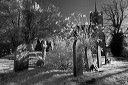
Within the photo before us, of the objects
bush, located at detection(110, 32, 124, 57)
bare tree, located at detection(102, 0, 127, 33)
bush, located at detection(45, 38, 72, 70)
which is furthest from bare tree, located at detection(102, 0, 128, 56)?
bush, located at detection(45, 38, 72, 70)

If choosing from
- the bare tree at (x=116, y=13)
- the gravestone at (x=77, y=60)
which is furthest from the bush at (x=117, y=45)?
the gravestone at (x=77, y=60)

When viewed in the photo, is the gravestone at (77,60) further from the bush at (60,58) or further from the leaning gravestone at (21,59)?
the leaning gravestone at (21,59)

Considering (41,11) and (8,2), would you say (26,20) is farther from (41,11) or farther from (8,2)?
(8,2)

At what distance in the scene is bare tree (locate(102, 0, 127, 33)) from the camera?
30305mm

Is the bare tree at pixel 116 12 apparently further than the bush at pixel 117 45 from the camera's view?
Yes

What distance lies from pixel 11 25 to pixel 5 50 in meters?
23.1

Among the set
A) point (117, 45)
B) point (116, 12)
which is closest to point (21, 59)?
point (117, 45)

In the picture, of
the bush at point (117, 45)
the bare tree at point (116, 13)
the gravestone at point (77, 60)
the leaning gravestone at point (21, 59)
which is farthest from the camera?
the bare tree at point (116, 13)

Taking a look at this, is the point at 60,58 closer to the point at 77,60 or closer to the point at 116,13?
the point at 77,60

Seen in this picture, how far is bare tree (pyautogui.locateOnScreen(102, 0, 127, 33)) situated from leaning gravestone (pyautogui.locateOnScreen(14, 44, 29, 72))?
2597 cm

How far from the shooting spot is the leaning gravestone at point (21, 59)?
27.4 ft

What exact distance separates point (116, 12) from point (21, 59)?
29.0m

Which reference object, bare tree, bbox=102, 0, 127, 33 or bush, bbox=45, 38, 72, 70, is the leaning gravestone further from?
bare tree, bbox=102, 0, 127, 33

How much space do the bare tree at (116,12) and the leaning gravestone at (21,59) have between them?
85.2ft
